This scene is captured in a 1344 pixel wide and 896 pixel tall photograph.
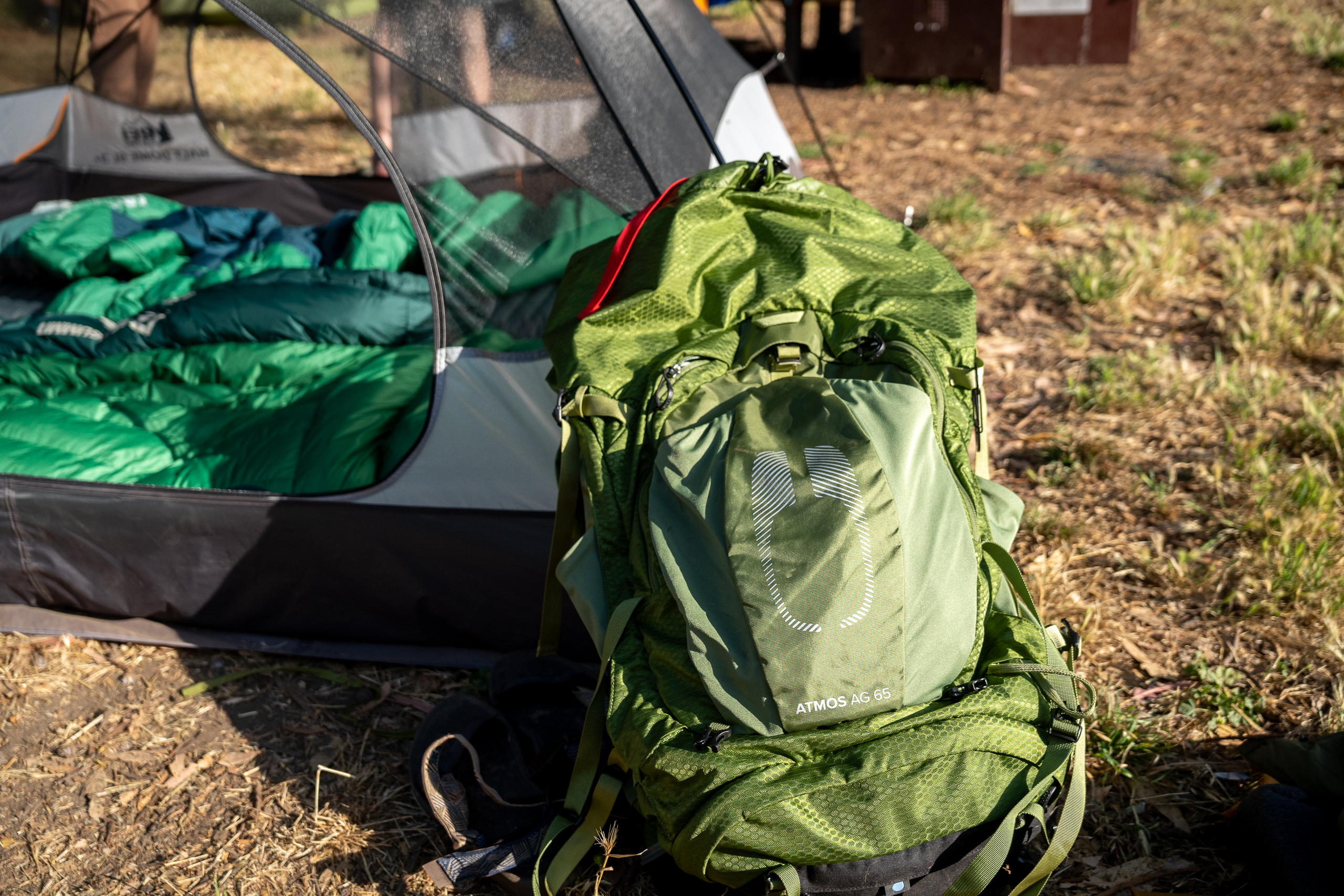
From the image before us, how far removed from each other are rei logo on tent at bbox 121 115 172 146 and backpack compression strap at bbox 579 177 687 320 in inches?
131

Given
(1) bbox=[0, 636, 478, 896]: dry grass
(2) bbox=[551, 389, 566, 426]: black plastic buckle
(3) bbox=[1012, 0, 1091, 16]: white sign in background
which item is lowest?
(1) bbox=[0, 636, 478, 896]: dry grass

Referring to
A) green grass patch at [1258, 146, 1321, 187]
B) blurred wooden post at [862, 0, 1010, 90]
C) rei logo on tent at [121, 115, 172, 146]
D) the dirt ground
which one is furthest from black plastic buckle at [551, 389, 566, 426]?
A: blurred wooden post at [862, 0, 1010, 90]

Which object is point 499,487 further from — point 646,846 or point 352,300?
point 352,300

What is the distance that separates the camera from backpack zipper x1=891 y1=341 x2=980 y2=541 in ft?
5.93

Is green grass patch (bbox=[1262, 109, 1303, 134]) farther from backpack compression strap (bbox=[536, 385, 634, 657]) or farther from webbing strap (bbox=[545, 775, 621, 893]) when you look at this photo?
webbing strap (bbox=[545, 775, 621, 893])

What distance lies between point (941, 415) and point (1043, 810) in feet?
2.27

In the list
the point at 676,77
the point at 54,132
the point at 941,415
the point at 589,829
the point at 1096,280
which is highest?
the point at 676,77

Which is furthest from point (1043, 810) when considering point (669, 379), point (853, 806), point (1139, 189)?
point (1139, 189)

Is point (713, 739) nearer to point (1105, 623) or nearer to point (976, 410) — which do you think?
point (976, 410)

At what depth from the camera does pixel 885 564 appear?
160 centimetres

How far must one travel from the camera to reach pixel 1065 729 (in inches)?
62.7

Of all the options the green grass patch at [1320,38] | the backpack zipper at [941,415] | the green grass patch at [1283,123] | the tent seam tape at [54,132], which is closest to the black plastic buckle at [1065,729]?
the backpack zipper at [941,415]

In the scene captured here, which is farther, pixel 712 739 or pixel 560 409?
pixel 560 409

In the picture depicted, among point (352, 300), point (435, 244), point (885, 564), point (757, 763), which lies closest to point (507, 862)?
point (757, 763)
